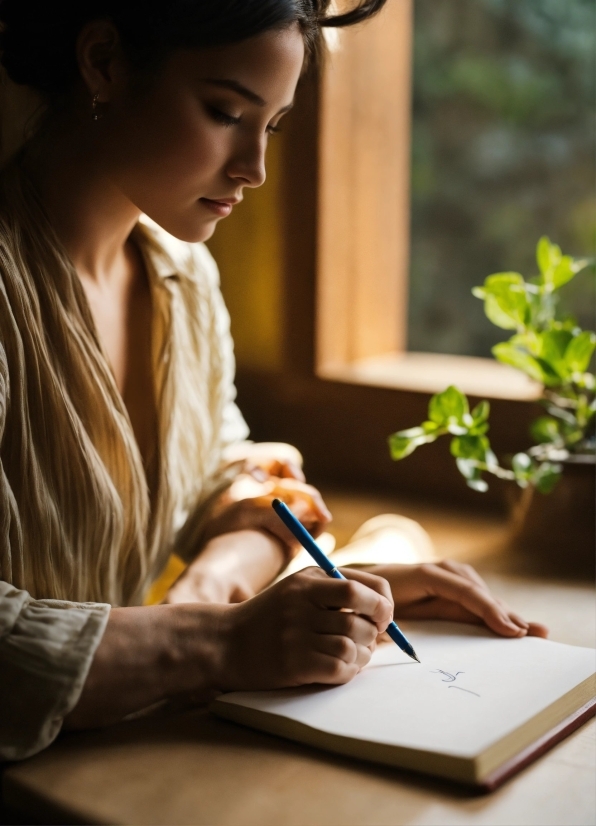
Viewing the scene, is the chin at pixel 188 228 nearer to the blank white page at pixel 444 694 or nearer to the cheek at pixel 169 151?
the cheek at pixel 169 151

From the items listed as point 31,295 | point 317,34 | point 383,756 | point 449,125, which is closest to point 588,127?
point 449,125

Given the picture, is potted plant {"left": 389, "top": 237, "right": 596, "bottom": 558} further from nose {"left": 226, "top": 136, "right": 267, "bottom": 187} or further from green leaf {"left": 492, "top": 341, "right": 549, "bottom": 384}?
nose {"left": 226, "top": 136, "right": 267, "bottom": 187}

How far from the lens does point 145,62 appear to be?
0.92m

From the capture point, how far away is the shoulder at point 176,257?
46.8 inches

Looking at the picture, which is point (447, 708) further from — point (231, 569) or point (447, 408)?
point (447, 408)

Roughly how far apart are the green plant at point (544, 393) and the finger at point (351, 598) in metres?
0.37

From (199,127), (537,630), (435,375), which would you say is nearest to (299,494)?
(537,630)

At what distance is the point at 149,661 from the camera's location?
0.78 metres

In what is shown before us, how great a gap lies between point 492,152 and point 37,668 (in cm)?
134

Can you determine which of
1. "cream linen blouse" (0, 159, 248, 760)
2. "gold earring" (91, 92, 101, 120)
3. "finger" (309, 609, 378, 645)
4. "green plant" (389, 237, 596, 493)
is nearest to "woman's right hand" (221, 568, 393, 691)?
"finger" (309, 609, 378, 645)

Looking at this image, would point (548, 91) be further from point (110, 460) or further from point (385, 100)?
point (110, 460)

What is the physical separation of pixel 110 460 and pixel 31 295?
19 centimetres

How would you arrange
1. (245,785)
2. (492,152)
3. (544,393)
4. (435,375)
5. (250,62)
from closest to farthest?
(245,785), (250,62), (544,393), (435,375), (492,152)

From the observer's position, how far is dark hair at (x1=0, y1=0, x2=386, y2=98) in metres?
0.89
